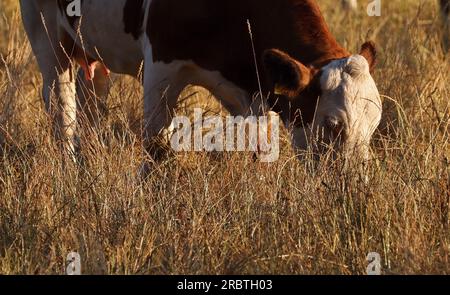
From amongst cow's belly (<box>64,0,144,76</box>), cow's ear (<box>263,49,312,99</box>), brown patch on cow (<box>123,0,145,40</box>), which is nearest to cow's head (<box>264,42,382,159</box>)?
cow's ear (<box>263,49,312,99</box>)

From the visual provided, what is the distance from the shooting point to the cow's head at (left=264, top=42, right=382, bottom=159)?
588 cm

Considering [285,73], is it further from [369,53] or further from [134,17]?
[134,17]

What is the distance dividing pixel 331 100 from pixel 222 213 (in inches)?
38.2

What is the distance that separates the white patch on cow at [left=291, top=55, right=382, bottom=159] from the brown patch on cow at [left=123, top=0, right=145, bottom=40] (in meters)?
1.37

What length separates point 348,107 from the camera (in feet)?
19.3

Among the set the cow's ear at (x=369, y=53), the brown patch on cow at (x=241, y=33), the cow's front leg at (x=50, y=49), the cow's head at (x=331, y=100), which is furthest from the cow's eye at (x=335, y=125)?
the cow's front leg at (x=50, y=49)

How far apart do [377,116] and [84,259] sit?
5.93 ft

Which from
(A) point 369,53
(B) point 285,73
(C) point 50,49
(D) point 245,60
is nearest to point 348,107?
(B) point 285,73

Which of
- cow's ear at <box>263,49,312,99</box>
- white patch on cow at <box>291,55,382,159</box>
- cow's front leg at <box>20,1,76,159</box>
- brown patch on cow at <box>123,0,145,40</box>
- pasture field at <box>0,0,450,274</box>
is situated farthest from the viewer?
cow's front leg at <box>20,1,76,159</box>

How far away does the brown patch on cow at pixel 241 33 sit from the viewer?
6.38 metres

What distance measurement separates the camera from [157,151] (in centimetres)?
671

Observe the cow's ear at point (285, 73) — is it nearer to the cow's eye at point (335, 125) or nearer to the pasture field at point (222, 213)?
the cow's eye at point (335, 125)

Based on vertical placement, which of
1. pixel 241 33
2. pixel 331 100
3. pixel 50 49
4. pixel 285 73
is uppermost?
pixel 50 49

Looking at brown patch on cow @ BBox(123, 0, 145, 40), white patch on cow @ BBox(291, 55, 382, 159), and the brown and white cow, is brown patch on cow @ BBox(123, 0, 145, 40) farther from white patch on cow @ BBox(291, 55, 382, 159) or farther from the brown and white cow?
white patch on cow @ BBox(291, 55, 382, 159)
